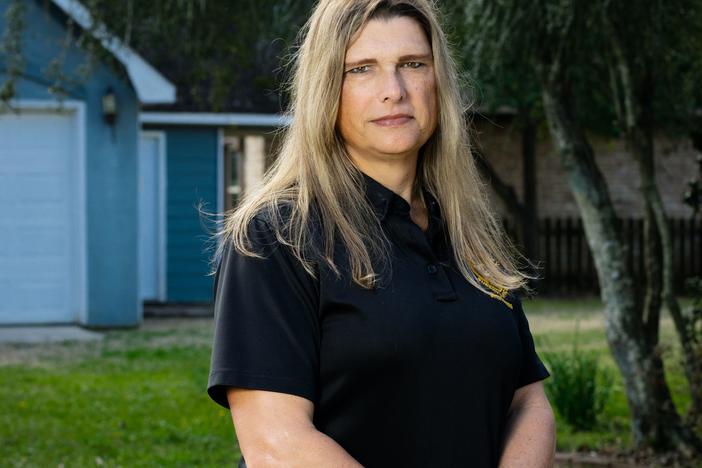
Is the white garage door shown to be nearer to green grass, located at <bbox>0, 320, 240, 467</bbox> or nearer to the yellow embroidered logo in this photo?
green grass, located at <bbox>0, 320, 240, 467</bbox>

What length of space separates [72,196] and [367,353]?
12870 mm

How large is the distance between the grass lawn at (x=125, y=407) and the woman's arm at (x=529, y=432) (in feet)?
14.8

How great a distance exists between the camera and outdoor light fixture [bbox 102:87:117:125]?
47.9ft

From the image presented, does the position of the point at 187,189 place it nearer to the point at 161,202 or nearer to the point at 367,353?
the point at 161,202

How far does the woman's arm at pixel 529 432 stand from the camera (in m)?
2.73

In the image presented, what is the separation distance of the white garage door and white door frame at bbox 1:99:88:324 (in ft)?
0.05

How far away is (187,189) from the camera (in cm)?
1784

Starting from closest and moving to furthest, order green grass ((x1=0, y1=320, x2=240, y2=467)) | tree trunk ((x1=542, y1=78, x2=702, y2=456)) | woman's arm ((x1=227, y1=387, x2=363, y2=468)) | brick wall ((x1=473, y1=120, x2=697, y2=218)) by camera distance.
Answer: woman's arm ((x1=227, y1=387, x2=363, y2=468)) < tree trunk ((x1=542, y1=78, x2=702, y2=456)) < green grass ((x1=0, y1=320, x2=240, y2=467)) < brick wall ((x1=473, y1=120, x2=697, y2=218))

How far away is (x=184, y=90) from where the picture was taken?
17.9 m

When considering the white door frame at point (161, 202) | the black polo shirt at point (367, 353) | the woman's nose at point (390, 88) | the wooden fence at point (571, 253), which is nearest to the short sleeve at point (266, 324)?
the black polo shirt at point (367, 353)

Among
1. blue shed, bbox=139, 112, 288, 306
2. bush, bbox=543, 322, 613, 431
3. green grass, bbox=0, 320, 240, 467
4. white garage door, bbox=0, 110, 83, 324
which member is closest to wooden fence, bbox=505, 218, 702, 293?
blue shed, bbox=139, 112, 288, 306

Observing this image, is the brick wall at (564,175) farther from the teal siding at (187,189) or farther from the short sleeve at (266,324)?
the short sleeve at (266,324)

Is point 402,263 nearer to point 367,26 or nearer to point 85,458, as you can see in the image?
point 367,26

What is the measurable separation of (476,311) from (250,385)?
22.0 inches
